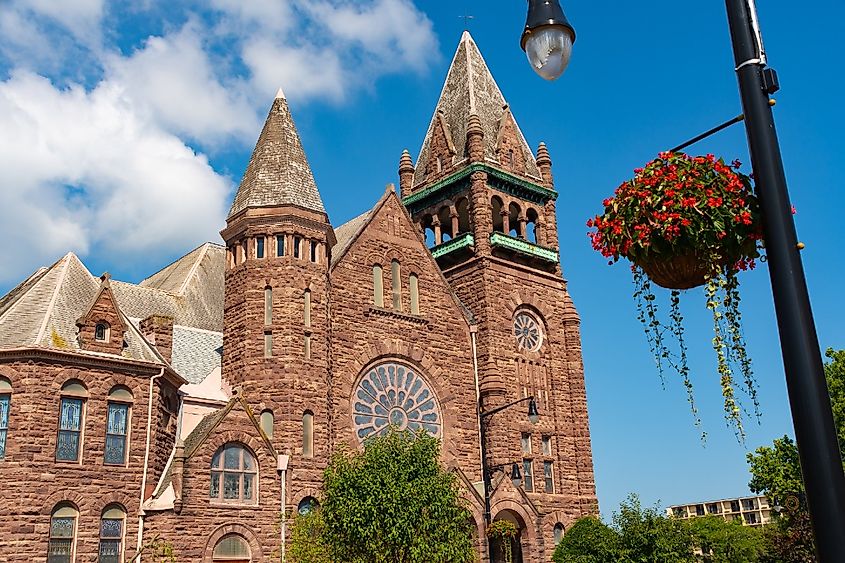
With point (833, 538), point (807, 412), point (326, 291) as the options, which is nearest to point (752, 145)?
point (807, 412)

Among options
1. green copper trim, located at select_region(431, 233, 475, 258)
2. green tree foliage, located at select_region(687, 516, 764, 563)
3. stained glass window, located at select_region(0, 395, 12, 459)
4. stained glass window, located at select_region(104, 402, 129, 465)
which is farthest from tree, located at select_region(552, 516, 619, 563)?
stained glass window, located at select_region(0, 395, 12, 459)

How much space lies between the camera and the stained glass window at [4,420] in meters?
27.3

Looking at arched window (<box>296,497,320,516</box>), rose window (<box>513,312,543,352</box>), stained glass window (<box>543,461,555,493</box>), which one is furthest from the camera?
rose window (<box>513,312,543,352</box>)

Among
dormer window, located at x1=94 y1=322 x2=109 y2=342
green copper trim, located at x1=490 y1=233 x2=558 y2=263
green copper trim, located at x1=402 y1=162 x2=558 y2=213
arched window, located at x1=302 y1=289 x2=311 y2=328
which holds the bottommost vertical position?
dormer window, located at x1=94 y1=322 x2=109 y2=342

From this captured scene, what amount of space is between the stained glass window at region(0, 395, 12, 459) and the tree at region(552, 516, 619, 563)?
2206 cm

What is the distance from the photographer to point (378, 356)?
122 feet

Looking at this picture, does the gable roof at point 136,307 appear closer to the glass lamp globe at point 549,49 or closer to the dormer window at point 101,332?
the dormer window at point 101,332

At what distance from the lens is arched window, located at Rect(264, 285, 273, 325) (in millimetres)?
33656

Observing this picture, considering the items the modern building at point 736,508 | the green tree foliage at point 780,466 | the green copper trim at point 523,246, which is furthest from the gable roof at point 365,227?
the modern building at point 736,508

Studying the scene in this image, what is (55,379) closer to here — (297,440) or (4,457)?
(4,457)

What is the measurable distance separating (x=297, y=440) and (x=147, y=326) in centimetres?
697

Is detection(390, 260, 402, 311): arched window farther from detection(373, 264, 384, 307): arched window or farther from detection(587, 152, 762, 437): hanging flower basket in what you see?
detection(587, 152, 762, 437): hanging flower basket

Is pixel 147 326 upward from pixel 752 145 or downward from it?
upward

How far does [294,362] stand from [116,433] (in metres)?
6.72
